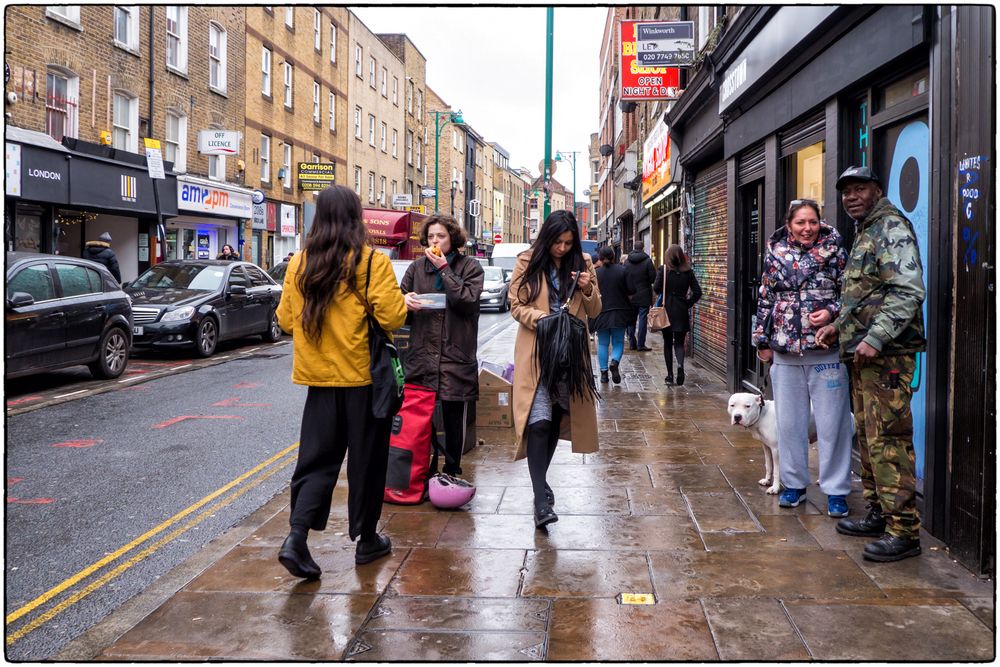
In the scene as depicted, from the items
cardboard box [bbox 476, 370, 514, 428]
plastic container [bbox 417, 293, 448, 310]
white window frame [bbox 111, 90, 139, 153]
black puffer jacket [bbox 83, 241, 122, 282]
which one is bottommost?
cardboard box [bbox 476, 370, 514, 428]

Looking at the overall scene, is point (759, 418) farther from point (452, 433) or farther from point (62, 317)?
point (62, 317)

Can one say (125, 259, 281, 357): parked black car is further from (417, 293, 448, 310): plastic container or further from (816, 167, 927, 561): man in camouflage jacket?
(816, 167, 927, 561): man in camouflage jacket

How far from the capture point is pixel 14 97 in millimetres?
17422

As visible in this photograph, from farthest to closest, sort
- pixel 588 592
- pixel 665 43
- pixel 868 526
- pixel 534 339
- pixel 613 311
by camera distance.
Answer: pixel 665 43 < pixel 613 311 < pixel 534 339 < pixel 868 526 < pixel 588 592

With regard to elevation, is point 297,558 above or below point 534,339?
below

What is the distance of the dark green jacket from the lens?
431cm

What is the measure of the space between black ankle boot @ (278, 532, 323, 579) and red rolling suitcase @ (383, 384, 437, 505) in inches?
54.1

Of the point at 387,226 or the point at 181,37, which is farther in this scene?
the point at 387,226

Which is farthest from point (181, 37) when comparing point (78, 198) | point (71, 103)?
point (78, 198)

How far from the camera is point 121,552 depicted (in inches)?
190

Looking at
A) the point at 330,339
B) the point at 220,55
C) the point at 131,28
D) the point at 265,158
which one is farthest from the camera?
the point at 265,158

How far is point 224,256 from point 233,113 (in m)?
7.62

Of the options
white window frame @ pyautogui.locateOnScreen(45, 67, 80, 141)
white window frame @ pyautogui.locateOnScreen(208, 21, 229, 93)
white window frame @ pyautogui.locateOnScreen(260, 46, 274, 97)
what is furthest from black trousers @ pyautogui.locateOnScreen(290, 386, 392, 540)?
white window frame @ pyautogui.locateOnScreen(260, 46, 274, 97)

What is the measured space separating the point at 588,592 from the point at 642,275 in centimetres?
1099
